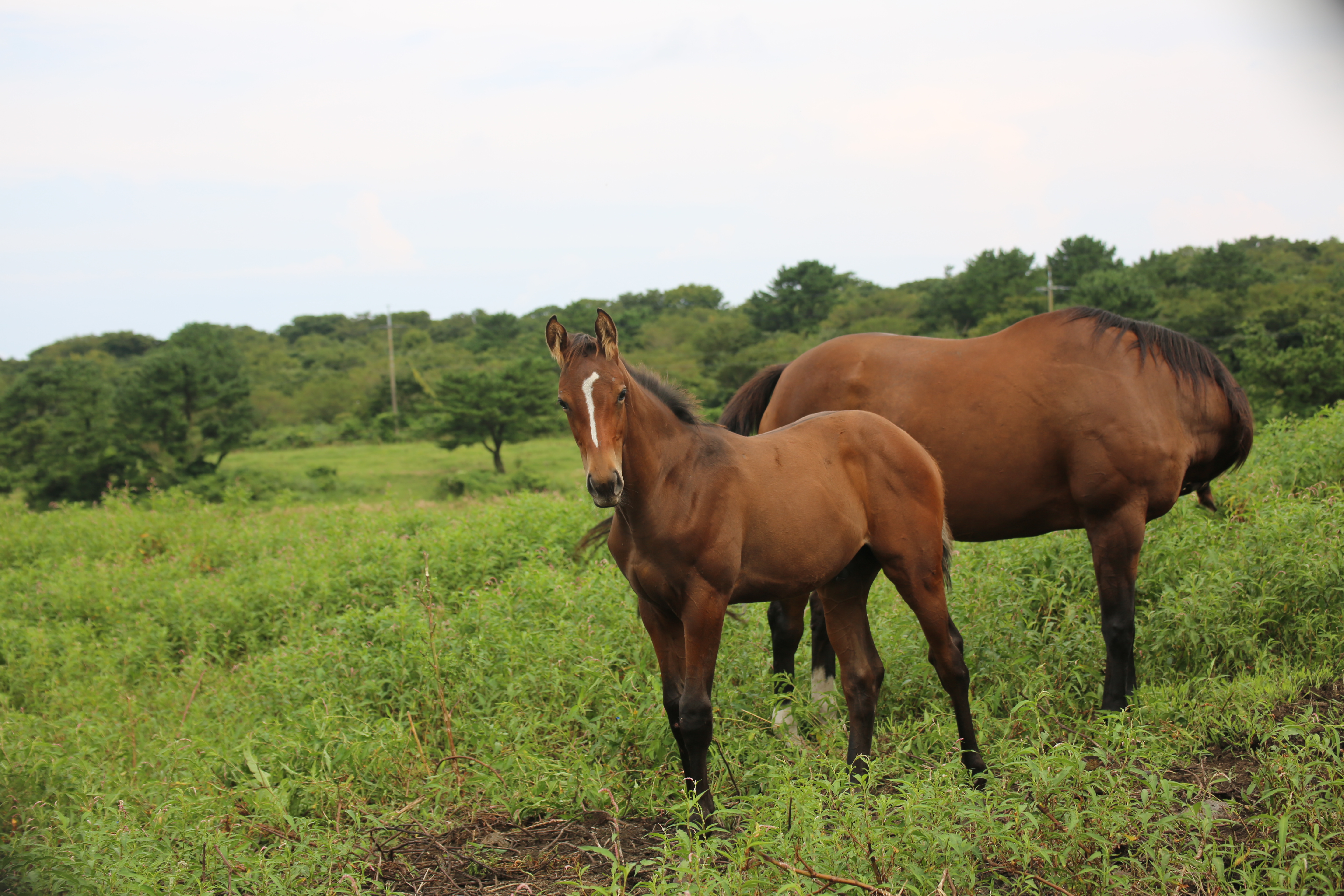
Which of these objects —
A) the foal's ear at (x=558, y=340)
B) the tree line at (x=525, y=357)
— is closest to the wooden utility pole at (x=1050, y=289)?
the tree line at (x=525, y=357)

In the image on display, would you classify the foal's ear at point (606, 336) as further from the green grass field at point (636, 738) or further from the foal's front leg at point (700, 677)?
the green grass field at point (636, 738)

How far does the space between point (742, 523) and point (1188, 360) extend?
10.7 feet

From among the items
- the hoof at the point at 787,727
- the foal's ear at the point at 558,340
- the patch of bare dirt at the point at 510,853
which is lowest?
the patch of bare dirt at the point at 510,853

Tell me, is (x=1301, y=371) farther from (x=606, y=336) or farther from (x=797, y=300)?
(x=797, y=300)

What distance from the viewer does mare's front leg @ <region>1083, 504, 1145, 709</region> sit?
16.0 feet

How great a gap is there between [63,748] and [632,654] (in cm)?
359

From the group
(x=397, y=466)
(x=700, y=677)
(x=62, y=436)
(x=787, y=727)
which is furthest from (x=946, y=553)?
(x=62, y=436)

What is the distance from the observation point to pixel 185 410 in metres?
30.1

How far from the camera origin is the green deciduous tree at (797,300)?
173 ft

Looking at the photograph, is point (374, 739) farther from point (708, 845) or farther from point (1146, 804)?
point (1146, 804)

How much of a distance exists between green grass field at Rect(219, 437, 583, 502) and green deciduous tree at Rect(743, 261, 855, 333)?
20939 mm

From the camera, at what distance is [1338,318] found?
24094 mm

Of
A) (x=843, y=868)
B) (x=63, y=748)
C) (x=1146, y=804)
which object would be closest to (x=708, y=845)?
(x=843, y=868)

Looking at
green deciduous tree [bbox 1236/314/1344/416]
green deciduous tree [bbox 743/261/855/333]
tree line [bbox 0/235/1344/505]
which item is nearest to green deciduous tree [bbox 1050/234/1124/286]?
tree line [bbox 0/235/1344/505]
